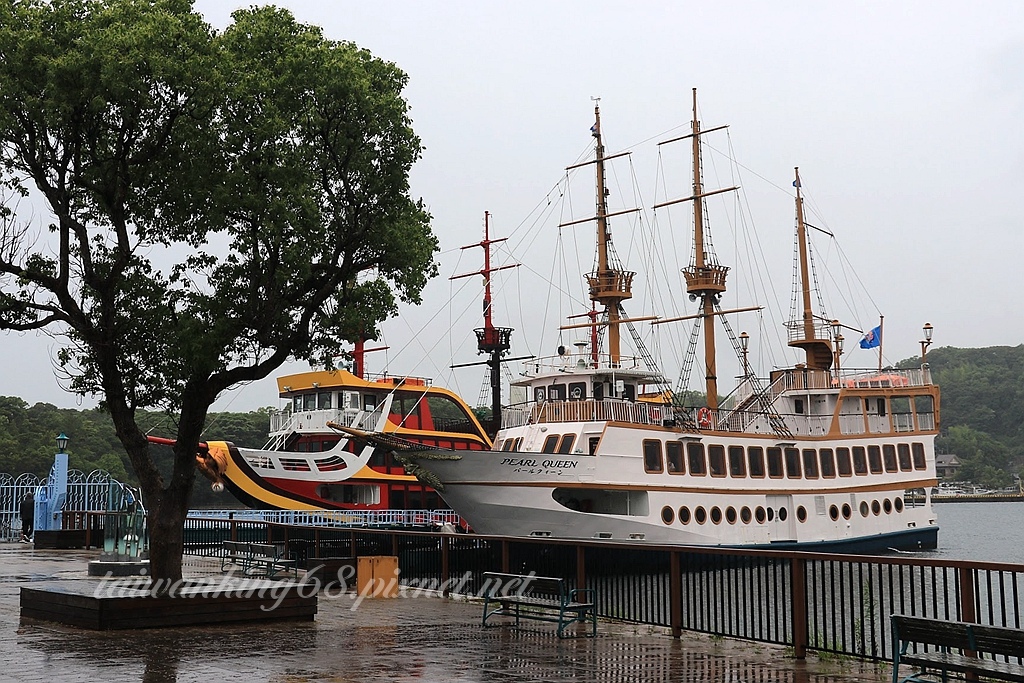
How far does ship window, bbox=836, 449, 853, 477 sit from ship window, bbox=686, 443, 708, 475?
7576 mm

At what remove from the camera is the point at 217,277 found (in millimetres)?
13680

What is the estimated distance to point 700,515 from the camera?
33.8 meters

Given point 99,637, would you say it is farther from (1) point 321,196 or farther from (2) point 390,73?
(2) point 390,73

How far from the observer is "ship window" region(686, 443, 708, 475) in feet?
111

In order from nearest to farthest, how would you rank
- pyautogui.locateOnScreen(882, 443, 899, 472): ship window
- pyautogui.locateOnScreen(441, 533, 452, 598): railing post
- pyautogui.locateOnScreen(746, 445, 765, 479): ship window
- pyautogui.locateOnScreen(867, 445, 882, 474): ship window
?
pyautogui.locateOnScreen(441, 533, 452, 598): railing post → pyautogui.locateOnScreen(746, 445, 765, 479): ship window → pyautogui.locateOnScreen(867, 445, 882, 474): ship window → pyautogui.locateOnScreen(882, 443, 899, 472): ship window

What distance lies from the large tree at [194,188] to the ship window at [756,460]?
24.1 metres

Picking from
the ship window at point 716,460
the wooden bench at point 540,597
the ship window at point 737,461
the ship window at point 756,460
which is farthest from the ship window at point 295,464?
the wooden bench at point 540,597

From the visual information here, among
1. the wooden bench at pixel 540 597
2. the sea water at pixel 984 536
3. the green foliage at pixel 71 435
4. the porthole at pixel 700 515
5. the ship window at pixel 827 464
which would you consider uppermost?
the green foliage at pixel 71 435

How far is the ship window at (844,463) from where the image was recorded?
1535 inches

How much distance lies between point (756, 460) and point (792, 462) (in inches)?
81.9

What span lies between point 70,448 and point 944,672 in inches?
3456

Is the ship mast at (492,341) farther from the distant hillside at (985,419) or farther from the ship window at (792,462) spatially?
the distant hillside at (985,419)

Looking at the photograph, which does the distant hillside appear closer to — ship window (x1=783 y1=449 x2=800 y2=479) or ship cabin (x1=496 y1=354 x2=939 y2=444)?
ship cabin (x1=496 y1=354 x2=939 y2=444)

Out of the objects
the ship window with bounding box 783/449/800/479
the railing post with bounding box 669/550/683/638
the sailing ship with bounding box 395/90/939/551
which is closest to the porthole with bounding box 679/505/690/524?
the sailing ship with bounding box 395/90/939/551
